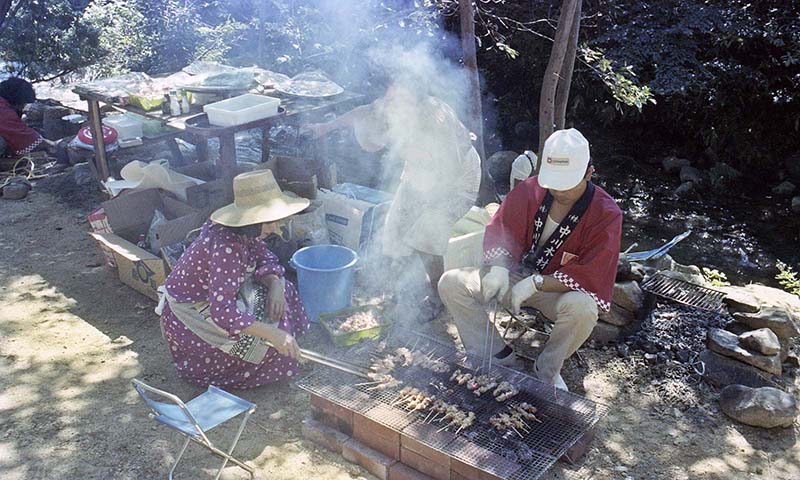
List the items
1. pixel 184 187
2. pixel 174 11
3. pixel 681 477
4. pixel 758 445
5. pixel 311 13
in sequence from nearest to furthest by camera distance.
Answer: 1. pixel 681 477
2. pixel 758 445
3. pixel 184 187
4. pixel 311 13
5. pixel 174 11

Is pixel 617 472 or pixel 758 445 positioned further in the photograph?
pixel 758 445

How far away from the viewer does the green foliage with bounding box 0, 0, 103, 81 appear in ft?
35.3

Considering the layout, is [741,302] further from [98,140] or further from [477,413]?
[98,140]

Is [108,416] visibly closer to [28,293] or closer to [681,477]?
[28,293]

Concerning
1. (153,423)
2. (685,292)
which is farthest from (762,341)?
(153,423)

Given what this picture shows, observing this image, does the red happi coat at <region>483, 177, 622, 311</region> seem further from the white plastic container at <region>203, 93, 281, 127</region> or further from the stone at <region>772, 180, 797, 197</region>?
the stone at <region>772, 180, 797, 197</region>

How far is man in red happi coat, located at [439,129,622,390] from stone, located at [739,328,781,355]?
3.99 ft

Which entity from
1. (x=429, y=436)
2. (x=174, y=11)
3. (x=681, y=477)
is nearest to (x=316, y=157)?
(x=429, y=436)

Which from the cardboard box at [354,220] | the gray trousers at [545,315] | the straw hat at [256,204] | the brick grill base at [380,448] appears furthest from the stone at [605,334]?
the straw hat at [256,204]

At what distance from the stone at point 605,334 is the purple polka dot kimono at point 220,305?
2.32 meters

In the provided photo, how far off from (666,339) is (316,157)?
13.4ft

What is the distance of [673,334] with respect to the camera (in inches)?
208

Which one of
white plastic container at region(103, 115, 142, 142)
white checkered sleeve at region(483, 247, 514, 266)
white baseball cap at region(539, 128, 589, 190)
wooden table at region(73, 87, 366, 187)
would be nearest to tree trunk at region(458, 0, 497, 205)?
wooden table at region(73, 87, 366, 187)

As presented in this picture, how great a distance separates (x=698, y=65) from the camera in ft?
30.1
